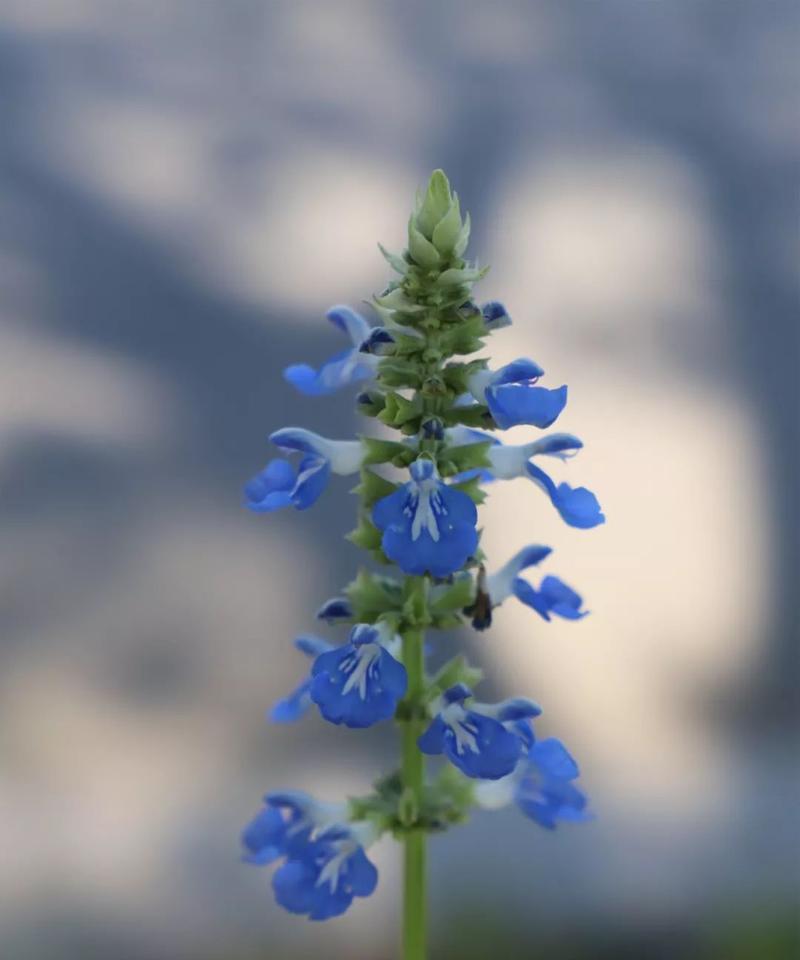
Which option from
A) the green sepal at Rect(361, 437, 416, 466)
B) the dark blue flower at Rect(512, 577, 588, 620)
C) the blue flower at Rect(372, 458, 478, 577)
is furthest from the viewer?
the dark blue flower at Rect(512, 577, 588, 620)

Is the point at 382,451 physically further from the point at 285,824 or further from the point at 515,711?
the point at 285,824

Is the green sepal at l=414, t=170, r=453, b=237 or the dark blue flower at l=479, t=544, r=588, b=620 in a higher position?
the green sepal at l=414, t=170, r=453, b=237

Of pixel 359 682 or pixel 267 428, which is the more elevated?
pixel 267 428

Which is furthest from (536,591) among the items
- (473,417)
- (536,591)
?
(473,417)

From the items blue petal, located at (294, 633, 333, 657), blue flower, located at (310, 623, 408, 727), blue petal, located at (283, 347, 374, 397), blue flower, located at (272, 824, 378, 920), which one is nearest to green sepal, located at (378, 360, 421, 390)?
blue petal, located at (283, 347, 374, 397)

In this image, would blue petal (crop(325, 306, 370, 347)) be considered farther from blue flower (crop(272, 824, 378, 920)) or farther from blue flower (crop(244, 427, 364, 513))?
blue flower (crop(272, 824, 378, 920))

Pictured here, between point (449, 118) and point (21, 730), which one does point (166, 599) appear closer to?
point (21, 730)

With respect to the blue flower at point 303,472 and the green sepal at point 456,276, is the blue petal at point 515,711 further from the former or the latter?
the green sepal at point 456,276
